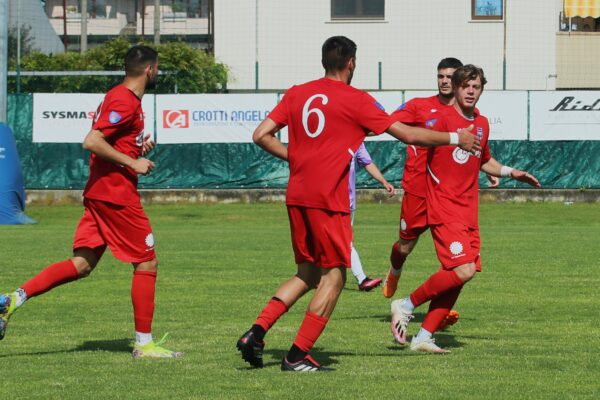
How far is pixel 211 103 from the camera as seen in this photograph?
29.7m

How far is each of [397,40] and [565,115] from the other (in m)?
9.68

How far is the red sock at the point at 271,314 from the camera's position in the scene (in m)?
7.97

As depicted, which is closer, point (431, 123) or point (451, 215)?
point (451, 215)

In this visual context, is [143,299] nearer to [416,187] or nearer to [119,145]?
[119,145]

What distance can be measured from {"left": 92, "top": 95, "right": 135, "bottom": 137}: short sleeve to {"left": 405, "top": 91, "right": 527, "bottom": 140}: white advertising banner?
21.1 meters

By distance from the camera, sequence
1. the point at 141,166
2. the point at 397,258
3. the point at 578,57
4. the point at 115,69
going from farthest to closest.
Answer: the point at 578,57 → the point at 115,69 → the point at 397,258 → the point at 141,166

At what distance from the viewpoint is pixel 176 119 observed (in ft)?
97.5

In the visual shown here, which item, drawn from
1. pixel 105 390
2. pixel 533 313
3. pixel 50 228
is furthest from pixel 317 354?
pixel 50 228

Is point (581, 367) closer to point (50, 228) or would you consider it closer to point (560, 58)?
point (50, 228)

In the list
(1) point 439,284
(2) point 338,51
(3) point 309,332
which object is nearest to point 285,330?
(1) point 439,284

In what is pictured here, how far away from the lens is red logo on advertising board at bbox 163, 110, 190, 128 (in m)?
29.7

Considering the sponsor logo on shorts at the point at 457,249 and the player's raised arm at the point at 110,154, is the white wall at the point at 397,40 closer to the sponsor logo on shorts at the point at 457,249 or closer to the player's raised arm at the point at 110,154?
the sponsor logo on shorts at the point at 457,249

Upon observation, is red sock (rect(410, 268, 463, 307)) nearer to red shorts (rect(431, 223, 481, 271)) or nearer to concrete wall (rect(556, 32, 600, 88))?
red shorts (rect(431, 223, 481, 271))

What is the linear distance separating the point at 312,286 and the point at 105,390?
159 cm
